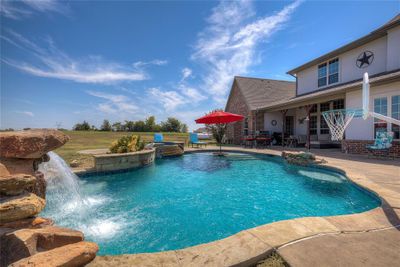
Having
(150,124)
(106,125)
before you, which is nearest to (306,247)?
(150,124)

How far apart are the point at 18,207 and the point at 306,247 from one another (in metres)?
3.31

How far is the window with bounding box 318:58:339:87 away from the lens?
13.8 m

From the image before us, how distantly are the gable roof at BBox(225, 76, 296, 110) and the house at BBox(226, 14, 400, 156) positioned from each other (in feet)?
5.06

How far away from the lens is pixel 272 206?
4.54m

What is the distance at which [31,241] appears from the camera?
6.12 ft

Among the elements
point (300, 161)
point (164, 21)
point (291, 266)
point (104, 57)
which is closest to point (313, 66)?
point (300, 161)

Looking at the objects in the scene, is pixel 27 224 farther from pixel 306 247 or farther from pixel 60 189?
pixel 60 189

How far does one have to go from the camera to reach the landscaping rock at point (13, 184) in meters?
2.07

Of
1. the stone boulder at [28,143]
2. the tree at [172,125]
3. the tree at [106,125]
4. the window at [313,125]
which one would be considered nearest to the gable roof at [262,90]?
the window at [313,125]

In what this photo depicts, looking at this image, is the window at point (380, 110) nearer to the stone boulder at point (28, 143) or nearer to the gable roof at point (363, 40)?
the gable roof at point (363, 40)

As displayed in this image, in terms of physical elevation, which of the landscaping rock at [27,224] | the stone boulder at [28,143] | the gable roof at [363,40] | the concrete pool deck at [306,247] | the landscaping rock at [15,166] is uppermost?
the gable roof at [363,40]

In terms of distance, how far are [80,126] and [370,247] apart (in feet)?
199

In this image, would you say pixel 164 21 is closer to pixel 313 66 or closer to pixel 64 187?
pixel 64 187

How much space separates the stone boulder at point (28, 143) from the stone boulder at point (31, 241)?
3.33 feet
